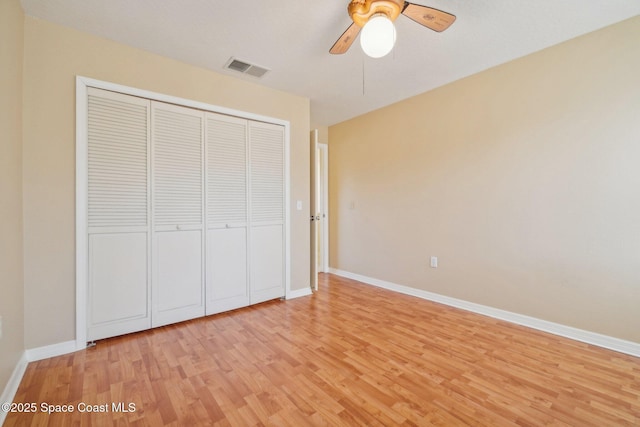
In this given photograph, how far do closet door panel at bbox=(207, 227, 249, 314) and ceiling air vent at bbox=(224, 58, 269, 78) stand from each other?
5.50ft

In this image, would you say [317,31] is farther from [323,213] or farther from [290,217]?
[323,213]

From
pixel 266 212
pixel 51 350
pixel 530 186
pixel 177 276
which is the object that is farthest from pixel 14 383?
pixel 530 186

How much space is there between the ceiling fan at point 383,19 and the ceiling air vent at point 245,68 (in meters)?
1.27

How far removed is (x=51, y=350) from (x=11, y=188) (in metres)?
1.25

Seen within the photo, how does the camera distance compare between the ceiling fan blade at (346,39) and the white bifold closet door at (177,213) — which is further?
the white bifold closet door at (177,213)

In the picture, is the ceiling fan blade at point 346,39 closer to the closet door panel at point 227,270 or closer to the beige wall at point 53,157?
the beige wall at point 53,157

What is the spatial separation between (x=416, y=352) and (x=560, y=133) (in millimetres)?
2294

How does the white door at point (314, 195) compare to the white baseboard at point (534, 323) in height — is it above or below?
above

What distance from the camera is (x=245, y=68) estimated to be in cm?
279

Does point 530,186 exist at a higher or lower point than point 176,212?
higher

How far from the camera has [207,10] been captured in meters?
1.98

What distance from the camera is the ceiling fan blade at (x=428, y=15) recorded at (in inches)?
63.9

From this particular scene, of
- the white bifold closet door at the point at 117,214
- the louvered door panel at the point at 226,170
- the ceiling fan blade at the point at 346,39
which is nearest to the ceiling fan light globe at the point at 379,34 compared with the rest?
the ceiling fan blade at the point at 346,39

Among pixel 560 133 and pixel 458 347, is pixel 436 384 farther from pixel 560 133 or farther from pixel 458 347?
pixel 560 133
